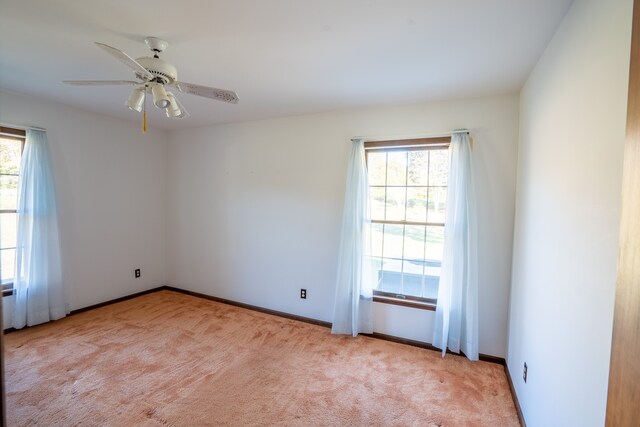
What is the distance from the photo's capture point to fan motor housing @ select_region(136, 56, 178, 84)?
1.75 metres

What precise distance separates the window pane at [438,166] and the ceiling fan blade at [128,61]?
2483 mm

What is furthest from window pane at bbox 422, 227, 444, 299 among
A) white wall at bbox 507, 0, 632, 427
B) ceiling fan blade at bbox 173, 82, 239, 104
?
ceiling fan blade at bbox 173, 82, 239, 104

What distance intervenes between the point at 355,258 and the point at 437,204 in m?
1.00

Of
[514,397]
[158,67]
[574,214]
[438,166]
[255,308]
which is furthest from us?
[255,308]

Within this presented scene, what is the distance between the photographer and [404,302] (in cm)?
301

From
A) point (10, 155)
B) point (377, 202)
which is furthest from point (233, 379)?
point (10, 155)

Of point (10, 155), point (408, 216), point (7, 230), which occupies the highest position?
point (10, 155)

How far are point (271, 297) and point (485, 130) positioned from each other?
118 inches

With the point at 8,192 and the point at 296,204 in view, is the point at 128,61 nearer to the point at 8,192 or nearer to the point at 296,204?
the point at 296,204

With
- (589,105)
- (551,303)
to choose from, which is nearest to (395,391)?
(551,303)

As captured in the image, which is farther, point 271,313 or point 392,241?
Answer: point 271,313

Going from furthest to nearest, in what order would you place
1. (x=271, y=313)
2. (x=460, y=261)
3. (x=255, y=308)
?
(x=255, y=308)
(x=271, y=313)
(x=460, y=261)

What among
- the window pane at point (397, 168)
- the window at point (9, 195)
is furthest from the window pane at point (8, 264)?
the window pane at point (397, 168)

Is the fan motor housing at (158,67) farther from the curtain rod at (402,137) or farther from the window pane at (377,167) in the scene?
the window pane at (377,167)
